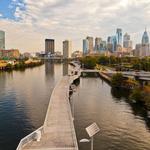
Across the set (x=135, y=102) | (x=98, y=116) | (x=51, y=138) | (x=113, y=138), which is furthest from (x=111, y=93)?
(x=51, y=138)

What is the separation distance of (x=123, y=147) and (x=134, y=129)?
7.54 meters

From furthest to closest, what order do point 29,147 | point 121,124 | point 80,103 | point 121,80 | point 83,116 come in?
1. point 121,80
2. point 80,103
3. point 83,116
4. point 121,124
5. point 29,147

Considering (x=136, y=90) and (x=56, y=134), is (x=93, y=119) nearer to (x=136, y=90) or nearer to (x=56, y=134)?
(x=56, y=134)

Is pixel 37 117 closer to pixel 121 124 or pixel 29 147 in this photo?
pixel 121 124

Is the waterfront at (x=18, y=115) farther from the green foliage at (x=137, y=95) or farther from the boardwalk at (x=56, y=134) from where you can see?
the green foliage at (x=137, y=95)

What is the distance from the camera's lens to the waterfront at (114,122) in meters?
32.0

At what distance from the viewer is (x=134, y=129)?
38.0m

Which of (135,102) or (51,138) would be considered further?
(135,102)

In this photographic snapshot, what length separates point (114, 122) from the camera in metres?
41.2

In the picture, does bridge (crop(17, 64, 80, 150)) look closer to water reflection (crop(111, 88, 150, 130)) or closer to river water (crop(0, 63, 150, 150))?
river water (crop(0, 63, 150, 150))

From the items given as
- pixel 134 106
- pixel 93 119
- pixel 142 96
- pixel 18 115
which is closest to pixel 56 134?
pixel 93 119

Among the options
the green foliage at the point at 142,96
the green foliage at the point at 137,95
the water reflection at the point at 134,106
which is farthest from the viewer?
the green foliage at the point at 137,95

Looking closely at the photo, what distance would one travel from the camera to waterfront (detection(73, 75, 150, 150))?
32.0 metres

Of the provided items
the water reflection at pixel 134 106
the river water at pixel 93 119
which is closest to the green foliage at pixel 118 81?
the water reflection at pixel 134 106
